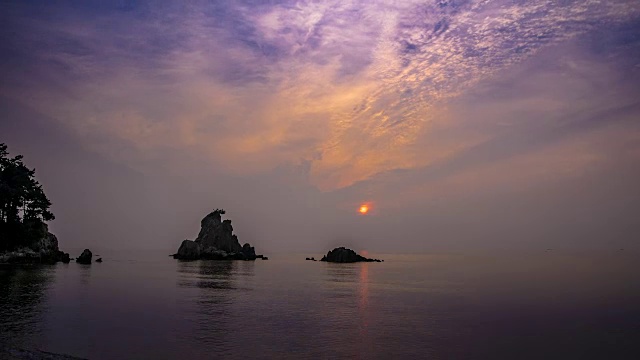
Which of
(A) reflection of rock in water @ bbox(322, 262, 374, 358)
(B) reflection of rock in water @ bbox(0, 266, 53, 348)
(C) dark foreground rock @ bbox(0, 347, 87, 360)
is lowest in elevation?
(A) reflection of rock in water @ bbox(322, 262, 374, 358)

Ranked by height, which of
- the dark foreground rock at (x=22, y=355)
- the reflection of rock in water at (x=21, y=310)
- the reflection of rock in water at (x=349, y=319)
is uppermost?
the dark foreground rock at (x=22, y=355)

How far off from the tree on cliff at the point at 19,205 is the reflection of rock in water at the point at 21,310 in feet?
185

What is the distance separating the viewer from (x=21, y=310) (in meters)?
47.9

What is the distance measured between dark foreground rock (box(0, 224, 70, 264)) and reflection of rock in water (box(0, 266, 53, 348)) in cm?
5735

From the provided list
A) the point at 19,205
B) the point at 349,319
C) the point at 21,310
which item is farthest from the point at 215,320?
the point at 19,205

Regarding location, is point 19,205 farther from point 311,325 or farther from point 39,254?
point 311,325

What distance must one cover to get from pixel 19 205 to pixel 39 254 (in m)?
18.7

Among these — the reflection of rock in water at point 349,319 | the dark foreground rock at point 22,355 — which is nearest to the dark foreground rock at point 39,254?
the reflection of rock in water at point 349,319

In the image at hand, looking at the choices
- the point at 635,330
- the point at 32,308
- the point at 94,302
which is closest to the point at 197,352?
the point at 32,308

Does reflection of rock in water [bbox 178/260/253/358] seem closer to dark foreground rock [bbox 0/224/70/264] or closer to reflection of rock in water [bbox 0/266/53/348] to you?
reflection of rock in water [bbox 0/266/53/348]

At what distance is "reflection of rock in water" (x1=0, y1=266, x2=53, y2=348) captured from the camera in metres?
34.7

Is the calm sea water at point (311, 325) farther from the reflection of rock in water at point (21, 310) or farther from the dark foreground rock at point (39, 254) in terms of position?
the dark foreground rock at point (39, 254)

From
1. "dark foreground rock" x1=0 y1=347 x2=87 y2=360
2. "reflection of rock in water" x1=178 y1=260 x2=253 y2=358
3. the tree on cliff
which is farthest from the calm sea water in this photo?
the tree on cliff

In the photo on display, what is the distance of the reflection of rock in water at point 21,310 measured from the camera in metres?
34.7
